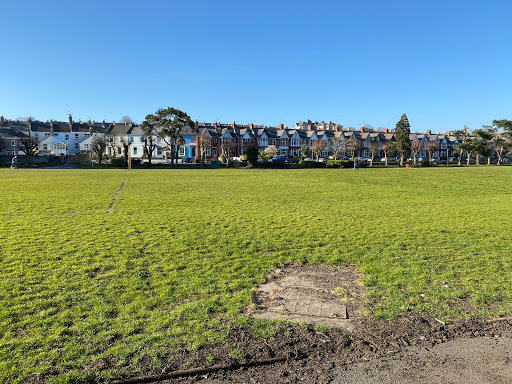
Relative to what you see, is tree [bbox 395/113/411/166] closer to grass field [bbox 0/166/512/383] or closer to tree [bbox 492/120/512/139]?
tree [bbox 492/120/512/139]

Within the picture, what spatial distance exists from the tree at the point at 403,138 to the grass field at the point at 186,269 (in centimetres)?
5771

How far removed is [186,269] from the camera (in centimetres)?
706

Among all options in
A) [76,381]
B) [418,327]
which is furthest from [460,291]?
[76,381]

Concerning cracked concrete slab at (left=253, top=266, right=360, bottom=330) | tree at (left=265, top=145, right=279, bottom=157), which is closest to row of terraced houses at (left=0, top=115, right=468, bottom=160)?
tree at (left=265, top=145, right=279, bottom=157)

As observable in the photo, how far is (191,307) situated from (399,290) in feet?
11.2

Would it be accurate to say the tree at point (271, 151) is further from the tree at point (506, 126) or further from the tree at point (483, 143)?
the tree at point (506, 126)

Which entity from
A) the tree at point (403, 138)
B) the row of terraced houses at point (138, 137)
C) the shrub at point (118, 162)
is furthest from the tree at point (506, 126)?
the shrub at point (118, 162)

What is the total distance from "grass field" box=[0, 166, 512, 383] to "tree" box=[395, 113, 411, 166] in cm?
5771

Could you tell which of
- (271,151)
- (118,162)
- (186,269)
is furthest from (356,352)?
(271,151)

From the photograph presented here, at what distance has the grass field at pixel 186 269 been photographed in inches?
177

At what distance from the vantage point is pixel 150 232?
33.7ft

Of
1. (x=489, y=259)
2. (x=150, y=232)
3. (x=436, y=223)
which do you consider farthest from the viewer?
(x=436, y=223)

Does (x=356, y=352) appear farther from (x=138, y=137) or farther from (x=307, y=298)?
(x=138, y=137)

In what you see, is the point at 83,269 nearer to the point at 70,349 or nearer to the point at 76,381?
the point at 70,349
